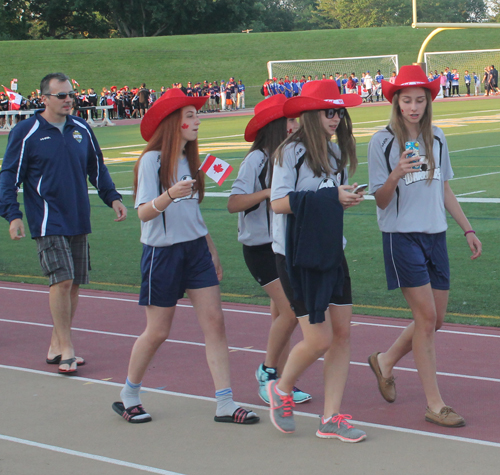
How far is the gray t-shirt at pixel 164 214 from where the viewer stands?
4.55 meters

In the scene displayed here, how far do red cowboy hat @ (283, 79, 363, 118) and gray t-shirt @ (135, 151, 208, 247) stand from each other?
30.2 inches

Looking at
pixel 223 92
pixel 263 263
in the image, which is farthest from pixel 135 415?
pixel 223 92

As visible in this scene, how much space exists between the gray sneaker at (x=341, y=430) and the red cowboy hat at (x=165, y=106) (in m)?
1.94

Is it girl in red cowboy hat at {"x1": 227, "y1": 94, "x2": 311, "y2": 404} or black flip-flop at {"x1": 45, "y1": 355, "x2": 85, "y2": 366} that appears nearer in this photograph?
girl in red cowboy hat at {"x1": 227, "y1": 94, "x2": 311, "y2": 404}

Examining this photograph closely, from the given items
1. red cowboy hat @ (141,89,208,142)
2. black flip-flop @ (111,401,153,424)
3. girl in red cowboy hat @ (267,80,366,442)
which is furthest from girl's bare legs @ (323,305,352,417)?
red cowboy hat @ (141,89,208,142)

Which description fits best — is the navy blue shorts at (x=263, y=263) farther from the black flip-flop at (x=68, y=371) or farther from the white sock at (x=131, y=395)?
the black flip-flop at (x=68, y=371)

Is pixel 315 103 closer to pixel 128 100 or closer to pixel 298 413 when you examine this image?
pixel 298 413

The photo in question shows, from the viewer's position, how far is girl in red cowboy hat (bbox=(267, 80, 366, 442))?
160 inches

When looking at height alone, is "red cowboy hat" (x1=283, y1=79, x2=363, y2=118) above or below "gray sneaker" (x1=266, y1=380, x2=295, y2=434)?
above

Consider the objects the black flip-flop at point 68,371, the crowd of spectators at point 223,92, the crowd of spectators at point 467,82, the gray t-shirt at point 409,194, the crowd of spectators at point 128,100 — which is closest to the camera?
the gray t-shirt at point 409,194

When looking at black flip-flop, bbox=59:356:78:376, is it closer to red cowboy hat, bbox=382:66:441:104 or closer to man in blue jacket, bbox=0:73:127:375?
man in blue jacket, bbox=0:73:127:375

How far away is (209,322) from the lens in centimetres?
466

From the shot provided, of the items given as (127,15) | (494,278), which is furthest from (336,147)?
(127,15)

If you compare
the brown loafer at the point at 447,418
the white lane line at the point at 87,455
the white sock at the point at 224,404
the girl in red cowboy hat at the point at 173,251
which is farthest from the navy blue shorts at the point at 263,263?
the white lane line at the point at 87,455
